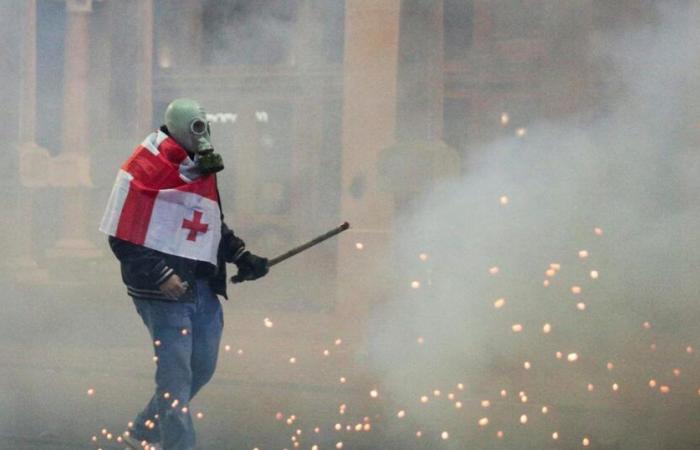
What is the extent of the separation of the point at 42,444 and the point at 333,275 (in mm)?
3315

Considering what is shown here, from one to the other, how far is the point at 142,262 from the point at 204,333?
0.37m

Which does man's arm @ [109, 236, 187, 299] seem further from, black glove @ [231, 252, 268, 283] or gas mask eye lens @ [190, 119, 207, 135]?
gas mask eye lens @ [190, 119, 207, 135]

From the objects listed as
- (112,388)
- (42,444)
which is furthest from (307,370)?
(42,444)

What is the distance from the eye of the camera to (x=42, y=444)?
13.7ft

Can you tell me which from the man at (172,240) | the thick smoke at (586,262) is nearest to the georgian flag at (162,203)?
the man at (172,240)

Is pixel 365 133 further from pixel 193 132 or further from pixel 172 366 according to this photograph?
pixel 172 366

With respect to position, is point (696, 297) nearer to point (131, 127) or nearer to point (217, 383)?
point (217, 383)

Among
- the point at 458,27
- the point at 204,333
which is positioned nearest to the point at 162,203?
the point at 204,333

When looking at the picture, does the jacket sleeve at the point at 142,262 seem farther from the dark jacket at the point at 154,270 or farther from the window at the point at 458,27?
the window at the point at 458,27

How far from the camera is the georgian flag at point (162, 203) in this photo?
352cm

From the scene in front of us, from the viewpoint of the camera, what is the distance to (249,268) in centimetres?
375

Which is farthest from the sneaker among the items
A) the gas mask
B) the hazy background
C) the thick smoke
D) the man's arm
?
the thick smoke

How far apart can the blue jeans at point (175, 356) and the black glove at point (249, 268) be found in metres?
0.12

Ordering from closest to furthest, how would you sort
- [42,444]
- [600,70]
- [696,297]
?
[42,444], [696,297], [600,70]
